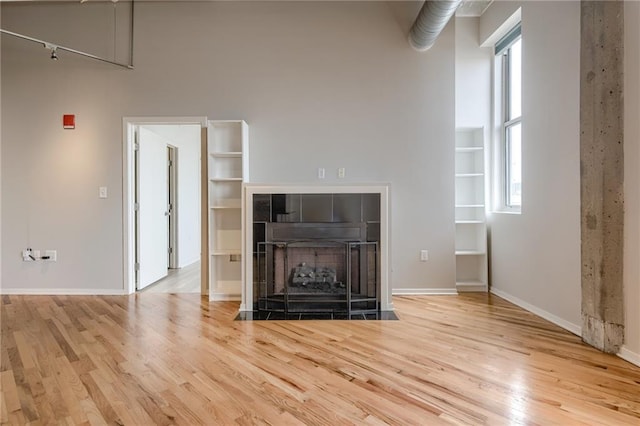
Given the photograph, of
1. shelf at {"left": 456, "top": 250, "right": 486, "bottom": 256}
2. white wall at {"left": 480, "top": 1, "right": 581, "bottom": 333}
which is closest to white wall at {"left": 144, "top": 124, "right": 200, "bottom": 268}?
shelf at {"left": 456, "top": 250, "right": 486, "bottom": 256}

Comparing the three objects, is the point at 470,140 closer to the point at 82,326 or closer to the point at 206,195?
the point at 206,195

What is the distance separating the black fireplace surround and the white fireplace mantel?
0.14ft

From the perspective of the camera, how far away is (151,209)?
4.59m

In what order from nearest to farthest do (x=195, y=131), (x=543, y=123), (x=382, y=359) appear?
(x=382, y=359), (x=543, y=123), (x=195, y=131)

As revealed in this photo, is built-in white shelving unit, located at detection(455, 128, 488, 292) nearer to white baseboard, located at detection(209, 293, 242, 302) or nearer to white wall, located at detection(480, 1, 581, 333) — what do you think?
white wall, located at detection(480, 1, 581, 333)

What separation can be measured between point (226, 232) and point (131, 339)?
1.58m

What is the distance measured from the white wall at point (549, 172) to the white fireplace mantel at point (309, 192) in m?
1.42

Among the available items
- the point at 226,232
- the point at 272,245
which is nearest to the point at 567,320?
the point at 272,245

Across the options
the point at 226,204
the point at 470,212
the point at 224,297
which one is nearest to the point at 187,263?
the point at 224,297

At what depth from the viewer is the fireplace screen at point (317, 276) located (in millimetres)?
3490

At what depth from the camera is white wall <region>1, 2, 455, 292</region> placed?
4.02 m

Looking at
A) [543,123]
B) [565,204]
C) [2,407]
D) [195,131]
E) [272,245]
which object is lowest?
[2,407]

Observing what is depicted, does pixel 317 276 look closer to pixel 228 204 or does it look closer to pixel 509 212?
pixel 228 204

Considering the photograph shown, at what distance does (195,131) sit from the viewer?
6.39m
